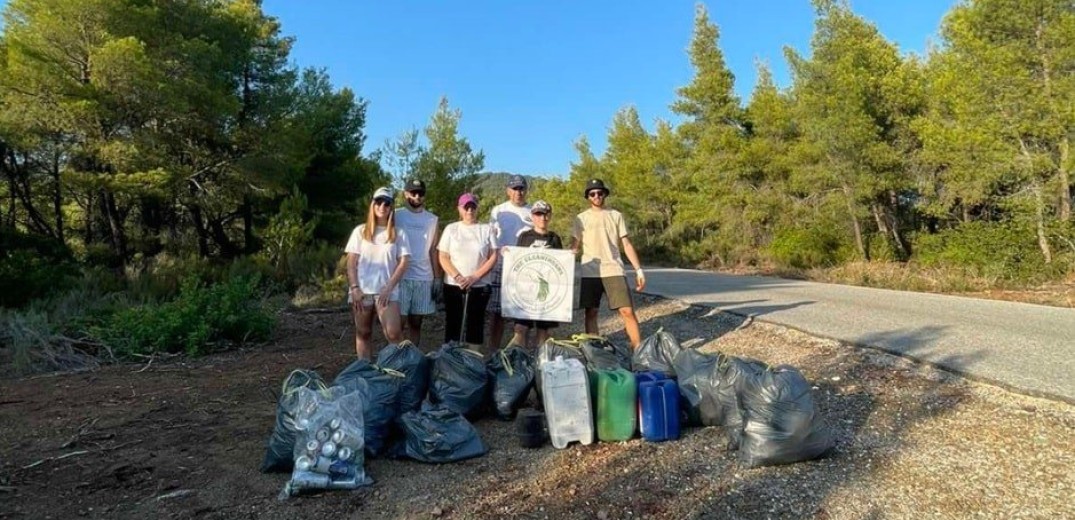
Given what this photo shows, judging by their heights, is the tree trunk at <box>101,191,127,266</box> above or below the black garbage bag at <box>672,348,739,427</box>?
above

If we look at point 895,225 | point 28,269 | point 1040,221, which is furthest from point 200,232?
point 1040,221

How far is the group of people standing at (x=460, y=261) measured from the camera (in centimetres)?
505

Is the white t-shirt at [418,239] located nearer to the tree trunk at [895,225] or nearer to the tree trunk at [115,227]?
the tree trunk at [115,227]

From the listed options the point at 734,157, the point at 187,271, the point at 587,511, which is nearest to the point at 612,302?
the point at 587,511

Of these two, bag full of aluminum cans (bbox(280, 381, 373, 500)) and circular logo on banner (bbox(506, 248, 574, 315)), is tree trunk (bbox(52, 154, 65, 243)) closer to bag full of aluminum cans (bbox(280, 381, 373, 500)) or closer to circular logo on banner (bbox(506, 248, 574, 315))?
circular logo on banner (bbox(506, 248, 574, 315))

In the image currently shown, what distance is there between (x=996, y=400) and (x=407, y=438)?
3.93m

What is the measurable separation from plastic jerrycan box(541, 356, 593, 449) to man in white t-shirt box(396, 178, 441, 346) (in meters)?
1.83

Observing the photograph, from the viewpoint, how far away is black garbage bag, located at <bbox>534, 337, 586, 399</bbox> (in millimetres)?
4305

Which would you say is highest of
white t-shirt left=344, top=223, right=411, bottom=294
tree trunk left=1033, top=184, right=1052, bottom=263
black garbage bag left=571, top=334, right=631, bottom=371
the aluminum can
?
tree trunk left=1033, top=184, right=1052, bottom=263

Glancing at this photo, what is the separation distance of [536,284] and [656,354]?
52.2 inches

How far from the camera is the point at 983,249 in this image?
52.5ft

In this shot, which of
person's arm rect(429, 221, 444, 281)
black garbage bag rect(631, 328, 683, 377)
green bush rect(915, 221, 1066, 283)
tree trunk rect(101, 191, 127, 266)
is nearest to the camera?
black garbage bag rect(631, 328, 683, 377)

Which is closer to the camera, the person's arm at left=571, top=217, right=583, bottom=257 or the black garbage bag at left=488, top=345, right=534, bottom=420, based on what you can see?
the black garbage bag at left=488, top=345, right=534, bottom=420

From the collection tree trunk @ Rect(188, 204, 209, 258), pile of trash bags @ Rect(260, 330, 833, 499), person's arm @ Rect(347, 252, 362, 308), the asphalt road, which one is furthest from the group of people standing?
tree trunk @ Rect(188, 204, 209, 258)
